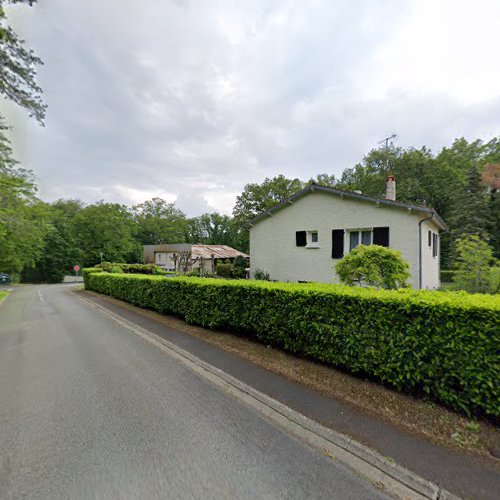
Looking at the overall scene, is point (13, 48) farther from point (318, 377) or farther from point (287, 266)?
point (287, 266)

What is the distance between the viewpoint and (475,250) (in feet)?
16.8

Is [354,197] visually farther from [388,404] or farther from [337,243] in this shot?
[388,404]

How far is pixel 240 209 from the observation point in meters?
32.3

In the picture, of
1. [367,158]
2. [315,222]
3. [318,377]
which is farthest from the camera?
[367,158]

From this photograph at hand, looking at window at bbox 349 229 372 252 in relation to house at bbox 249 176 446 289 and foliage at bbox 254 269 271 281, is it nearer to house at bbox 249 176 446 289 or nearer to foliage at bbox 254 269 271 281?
Answer: house at bbox 249 176 446 289

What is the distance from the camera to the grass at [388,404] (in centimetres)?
234

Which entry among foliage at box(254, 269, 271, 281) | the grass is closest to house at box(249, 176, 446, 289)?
foliage at box(254, 269, 271, 281)

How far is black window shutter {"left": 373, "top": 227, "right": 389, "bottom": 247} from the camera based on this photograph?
10126mm

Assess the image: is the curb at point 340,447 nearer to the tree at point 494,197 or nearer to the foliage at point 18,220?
the foliage at point 18,220

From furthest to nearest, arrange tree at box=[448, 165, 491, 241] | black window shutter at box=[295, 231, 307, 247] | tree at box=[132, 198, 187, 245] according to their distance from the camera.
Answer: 1. tree at box=[132, 198, 187, 245]
2. tree at box=[448, 165, 491, 241]
3. black window shutter at box=[295, 231, 307, 247]

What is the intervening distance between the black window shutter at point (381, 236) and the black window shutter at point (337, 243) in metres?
1.41

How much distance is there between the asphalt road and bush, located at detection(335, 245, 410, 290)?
13.9 feet

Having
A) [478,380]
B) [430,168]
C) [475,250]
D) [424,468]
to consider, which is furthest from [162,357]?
[430,168]

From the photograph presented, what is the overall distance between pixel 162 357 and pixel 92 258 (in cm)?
4155
